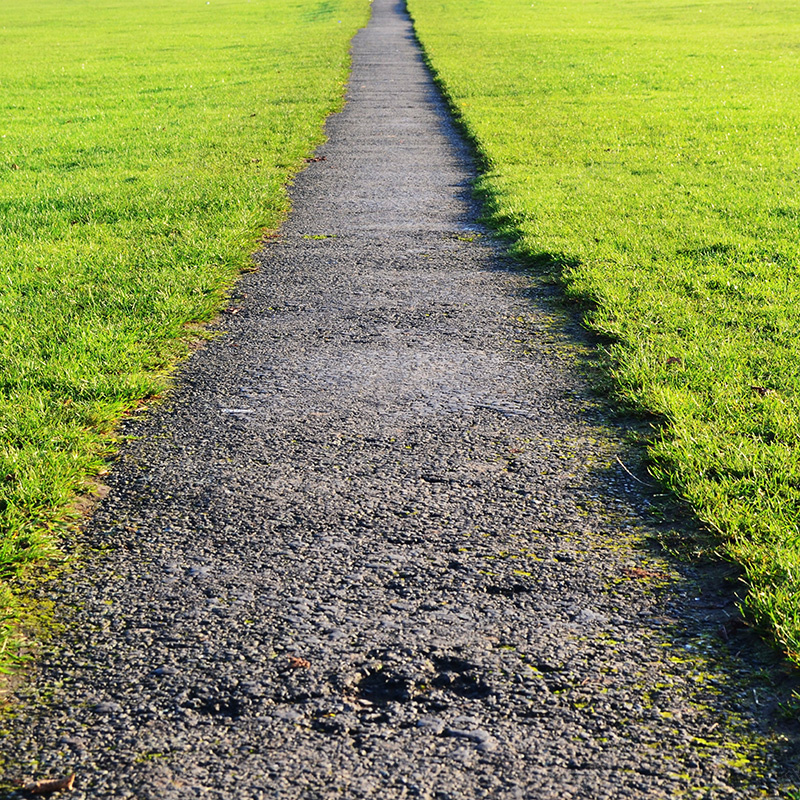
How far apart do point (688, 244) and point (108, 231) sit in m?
4.91

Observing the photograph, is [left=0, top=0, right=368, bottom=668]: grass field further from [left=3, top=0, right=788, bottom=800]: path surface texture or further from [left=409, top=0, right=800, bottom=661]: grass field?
[left=409, top=0, right=800, bottom=661]: grass field

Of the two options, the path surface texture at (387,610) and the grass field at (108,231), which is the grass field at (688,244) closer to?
the path surface texture at (387,610)

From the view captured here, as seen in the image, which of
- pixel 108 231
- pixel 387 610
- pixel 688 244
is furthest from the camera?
pixel 108 231

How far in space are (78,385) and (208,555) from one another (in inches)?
67.6

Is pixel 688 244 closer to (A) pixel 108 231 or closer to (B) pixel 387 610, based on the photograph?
(A) pixel 108 231

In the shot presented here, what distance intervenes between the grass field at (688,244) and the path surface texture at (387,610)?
30 cm

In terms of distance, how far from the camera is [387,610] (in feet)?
9.11

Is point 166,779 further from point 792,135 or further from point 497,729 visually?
point 792,135

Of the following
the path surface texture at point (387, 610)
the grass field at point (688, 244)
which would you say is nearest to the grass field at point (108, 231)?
the path surface texture at point (387, 610)

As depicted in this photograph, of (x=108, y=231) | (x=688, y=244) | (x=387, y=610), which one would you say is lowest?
(x=387, y=610)

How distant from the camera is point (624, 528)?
3.23 metres

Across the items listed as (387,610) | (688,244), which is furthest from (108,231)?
(387,610)

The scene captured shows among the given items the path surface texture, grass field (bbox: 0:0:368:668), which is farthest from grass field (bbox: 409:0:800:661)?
grass field (bbox: 0:0:368:668)

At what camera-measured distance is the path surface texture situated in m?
2.19
